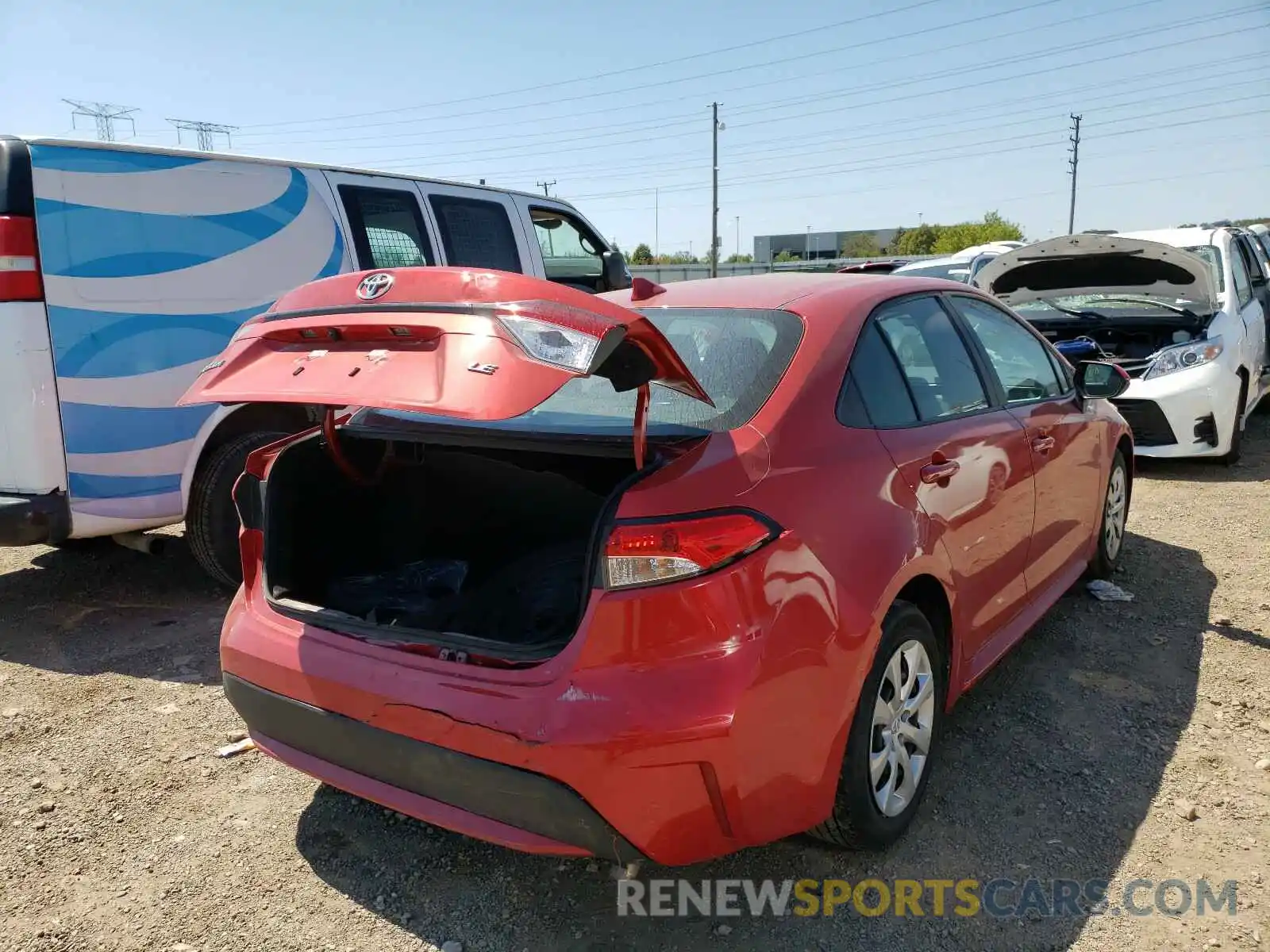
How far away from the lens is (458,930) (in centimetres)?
240

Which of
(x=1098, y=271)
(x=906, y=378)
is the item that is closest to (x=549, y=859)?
(x=906, y=378)

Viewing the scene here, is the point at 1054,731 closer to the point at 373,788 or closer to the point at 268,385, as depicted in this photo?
the point at 373,788

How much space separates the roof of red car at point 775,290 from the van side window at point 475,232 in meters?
3.32

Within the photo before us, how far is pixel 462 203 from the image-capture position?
6520 mm

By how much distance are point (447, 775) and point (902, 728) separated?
4.26ft

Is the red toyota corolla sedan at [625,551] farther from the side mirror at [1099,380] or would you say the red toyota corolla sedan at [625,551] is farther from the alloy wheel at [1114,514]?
the alloy wheel at [1114,514]

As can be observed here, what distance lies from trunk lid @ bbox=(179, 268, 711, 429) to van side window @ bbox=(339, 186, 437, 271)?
3193 millimetres

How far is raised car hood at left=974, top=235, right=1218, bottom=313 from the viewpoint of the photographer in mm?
7430

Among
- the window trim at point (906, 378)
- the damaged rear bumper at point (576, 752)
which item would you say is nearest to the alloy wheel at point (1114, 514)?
the window trim at point (906, 378)

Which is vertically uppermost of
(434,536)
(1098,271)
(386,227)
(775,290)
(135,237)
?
(386,227)

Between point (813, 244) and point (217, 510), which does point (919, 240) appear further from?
point (217, 510)

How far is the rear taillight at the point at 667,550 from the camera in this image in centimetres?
207

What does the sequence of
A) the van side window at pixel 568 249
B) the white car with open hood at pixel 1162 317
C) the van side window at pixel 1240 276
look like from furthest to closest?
1. the van side window at pixel 1240 276
2. the van side window at pixel 568 249
3. the white car with open hood at pixel 1162 317

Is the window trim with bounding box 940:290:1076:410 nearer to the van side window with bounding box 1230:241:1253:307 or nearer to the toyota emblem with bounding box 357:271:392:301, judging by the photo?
the toyota emblem with bounding box 357:271:392:301
